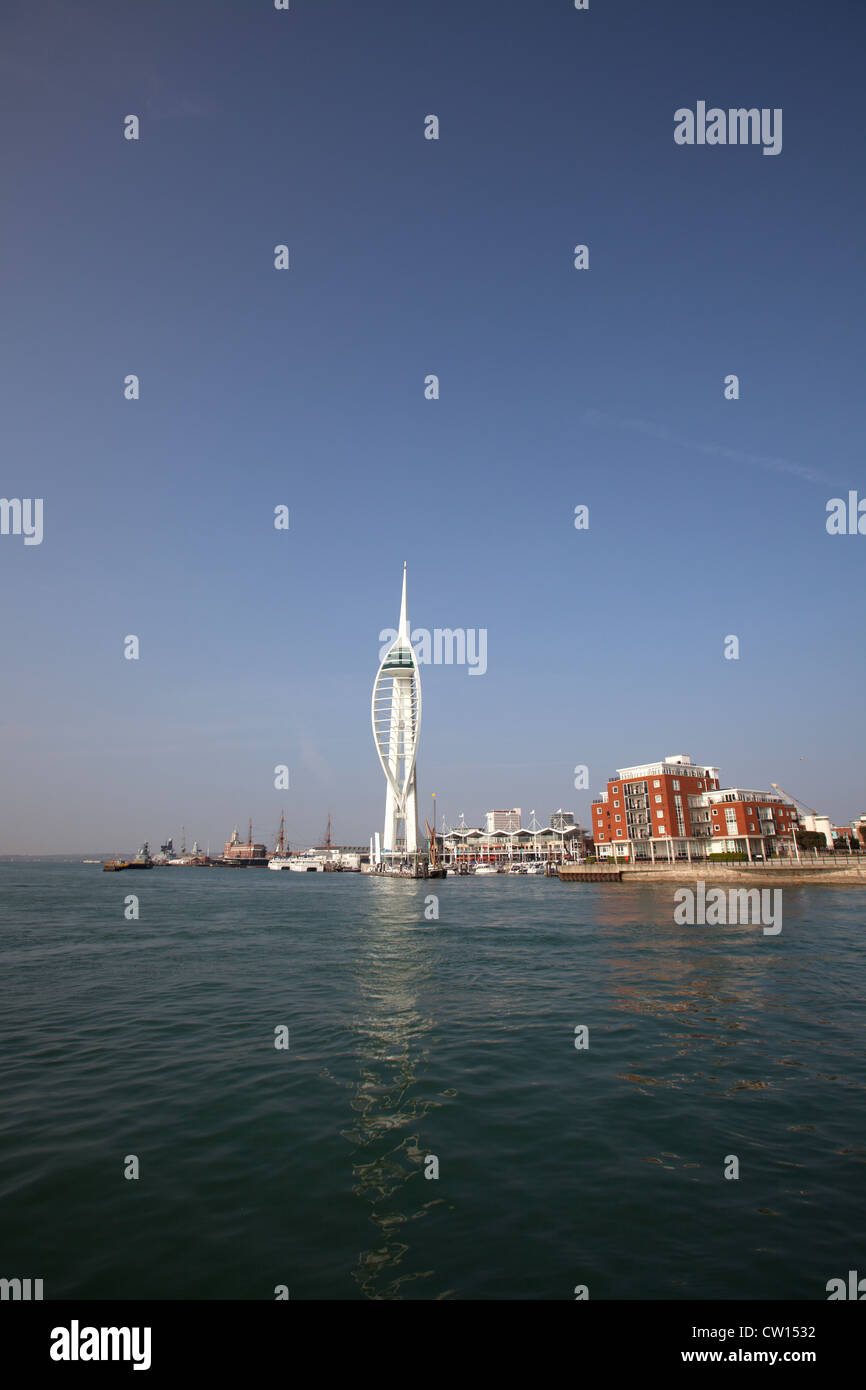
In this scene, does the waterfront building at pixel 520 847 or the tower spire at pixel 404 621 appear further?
the waterfront building at pixel 520 847

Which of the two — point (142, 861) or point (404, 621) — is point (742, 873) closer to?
point (404, 621)

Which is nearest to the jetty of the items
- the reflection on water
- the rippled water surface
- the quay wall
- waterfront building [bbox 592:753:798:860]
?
the quay wall

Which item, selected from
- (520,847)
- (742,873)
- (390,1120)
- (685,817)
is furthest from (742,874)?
(520,847)

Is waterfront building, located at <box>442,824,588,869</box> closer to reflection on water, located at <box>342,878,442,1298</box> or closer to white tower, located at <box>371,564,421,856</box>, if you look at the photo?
white tower, located at <box>371,564,421,856</box>

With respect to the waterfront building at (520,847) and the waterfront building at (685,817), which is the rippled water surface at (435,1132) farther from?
the waterfront building at (520,847)

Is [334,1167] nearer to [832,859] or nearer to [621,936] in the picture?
[621,936]

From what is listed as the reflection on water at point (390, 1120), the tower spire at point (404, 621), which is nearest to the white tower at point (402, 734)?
the tower spire at point (404, 621)

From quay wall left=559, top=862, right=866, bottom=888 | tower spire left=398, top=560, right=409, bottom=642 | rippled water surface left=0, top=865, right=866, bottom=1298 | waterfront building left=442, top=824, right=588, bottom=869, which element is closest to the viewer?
rippled water surface left=0, top=865, right=866, bottom=1298
